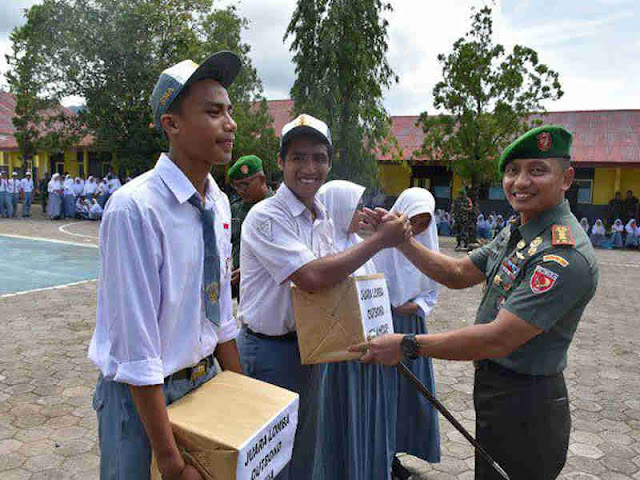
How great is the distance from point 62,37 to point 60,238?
10.7 meters

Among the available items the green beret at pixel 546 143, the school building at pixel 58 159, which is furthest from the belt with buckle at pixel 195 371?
the school building at pixel 58 159

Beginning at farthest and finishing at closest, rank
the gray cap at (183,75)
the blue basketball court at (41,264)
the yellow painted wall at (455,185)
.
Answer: the yellow painted wall at (455,185), the blue basketball court at (41,264), the gray cap at (183,75)

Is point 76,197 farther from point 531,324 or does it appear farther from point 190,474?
point 531,324

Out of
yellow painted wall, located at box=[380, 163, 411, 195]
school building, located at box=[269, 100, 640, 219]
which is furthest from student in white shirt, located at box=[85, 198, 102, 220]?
yellow painted wall, located at box=[380, 163, 411, 195]

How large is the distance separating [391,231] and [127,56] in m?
21.3

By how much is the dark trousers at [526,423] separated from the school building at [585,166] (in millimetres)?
16528

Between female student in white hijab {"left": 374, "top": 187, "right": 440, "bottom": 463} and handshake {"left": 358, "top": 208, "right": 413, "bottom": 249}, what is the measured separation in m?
0.66

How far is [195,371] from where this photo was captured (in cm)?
174

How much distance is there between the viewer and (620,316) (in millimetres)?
7848

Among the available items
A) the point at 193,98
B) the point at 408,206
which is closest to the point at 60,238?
the point at 408,206

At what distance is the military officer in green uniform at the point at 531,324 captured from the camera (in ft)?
6.26

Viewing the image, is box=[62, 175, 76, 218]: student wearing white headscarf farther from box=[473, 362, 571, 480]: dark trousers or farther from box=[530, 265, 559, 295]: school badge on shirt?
box=[530, 265, 559, 295]: school badge on shirt

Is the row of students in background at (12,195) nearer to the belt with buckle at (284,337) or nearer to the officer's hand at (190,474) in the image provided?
the belt with buckle at (284,337)

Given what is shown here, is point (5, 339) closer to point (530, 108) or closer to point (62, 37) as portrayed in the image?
point (530, 108)
